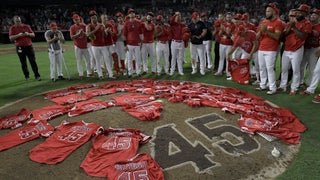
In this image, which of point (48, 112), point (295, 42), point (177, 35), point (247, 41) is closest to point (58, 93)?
point (48, 112)

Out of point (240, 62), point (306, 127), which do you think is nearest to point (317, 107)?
point (306, 127)

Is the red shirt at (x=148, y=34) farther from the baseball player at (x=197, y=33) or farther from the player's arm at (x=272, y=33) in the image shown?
the player's arm at (x=272, y=33)

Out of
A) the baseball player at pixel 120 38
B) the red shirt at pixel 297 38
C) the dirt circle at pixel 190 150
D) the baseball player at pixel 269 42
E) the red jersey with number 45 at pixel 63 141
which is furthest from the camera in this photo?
the baseball player at pixel 120 38

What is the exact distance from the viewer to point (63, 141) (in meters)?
Answer: 5.24

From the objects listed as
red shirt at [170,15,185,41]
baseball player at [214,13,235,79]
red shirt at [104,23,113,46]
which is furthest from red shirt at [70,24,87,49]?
baseball player at [214,13,235,79]

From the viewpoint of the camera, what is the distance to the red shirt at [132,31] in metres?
10.2

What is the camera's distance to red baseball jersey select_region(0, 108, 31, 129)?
20.1 ft

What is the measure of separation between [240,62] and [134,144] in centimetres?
583

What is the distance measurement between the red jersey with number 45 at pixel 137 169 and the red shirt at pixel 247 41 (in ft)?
20.1

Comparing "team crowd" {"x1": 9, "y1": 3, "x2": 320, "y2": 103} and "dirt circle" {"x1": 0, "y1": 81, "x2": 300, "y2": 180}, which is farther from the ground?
"team crowd" {"x1": 9, "y1": 3, "x2": 320, "y2": 103}

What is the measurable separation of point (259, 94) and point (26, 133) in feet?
21.3

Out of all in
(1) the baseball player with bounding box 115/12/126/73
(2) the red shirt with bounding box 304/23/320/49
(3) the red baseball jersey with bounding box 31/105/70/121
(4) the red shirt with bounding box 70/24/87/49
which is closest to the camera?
(3) the red baseball jersey with bounding box 31/105/70/121

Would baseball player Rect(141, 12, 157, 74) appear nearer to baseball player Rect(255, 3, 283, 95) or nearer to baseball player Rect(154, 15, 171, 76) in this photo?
baseball player Rect(154, 15, 171, 76)

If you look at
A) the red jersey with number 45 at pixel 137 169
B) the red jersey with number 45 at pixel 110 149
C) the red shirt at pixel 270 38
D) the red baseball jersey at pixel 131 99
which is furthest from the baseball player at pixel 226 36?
the red jersey with number 45 at pixel 137 169
